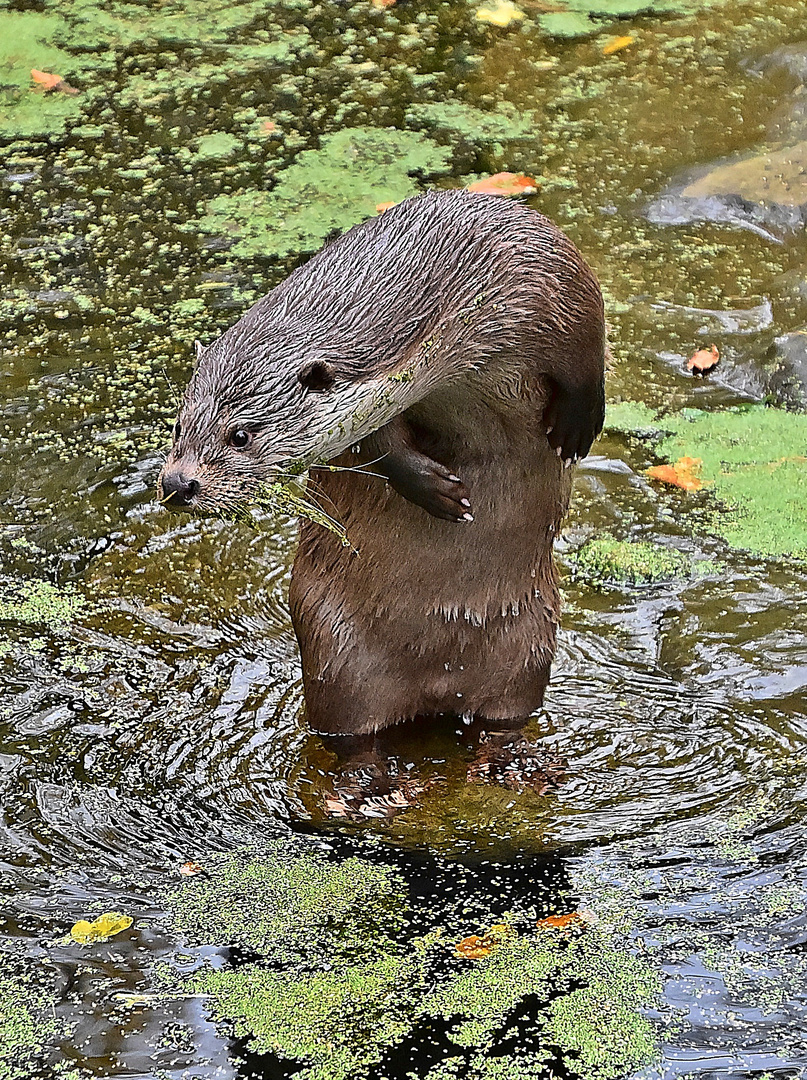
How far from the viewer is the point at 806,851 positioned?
3158mm

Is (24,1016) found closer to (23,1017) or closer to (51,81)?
(23,1017)

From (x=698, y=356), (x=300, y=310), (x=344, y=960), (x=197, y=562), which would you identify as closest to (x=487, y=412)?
(x=300, y=310)

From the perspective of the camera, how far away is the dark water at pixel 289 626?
299 cm

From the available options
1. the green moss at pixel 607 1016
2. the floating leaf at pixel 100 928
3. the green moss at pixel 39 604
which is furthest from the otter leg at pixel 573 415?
the green moss at pixel 39 604

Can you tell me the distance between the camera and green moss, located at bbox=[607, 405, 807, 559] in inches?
171

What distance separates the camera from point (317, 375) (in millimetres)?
2623

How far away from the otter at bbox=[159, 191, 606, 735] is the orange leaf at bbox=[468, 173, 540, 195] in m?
2.86

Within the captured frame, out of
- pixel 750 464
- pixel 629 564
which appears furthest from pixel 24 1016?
pixel 750 464

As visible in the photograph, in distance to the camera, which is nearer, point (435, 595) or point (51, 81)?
point (435, 595)

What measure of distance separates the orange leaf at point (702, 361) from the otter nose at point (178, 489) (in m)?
2.87

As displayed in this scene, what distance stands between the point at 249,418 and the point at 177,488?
169 millimetres

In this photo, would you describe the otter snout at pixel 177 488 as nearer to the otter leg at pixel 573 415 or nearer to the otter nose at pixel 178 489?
the otter nose at pixel 178 489

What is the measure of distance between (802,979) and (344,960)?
33.2 inches

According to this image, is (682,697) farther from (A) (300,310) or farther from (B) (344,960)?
(A) (300,310)
